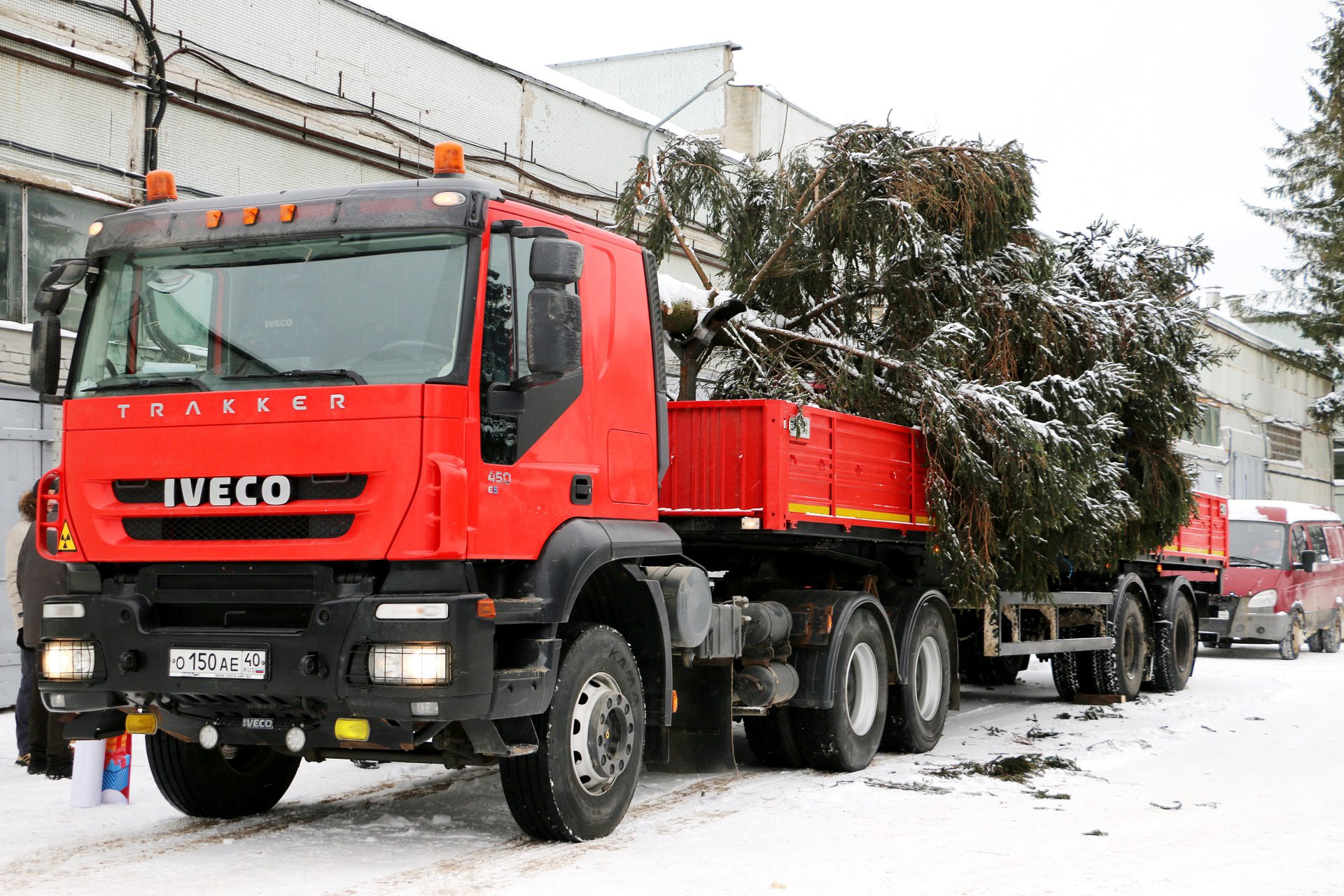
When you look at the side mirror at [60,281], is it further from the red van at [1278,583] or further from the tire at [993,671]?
the red van at [1278,583]

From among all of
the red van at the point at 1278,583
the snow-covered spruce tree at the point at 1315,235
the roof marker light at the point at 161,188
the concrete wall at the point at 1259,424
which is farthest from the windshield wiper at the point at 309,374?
the snow-covered spruce tree at the point at 1315,235

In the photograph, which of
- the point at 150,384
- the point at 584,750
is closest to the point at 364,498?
the point at 150,384

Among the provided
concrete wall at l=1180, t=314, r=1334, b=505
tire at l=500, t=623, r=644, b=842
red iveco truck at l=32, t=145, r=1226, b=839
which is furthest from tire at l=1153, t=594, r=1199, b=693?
concrete wall at l=1180, t=314, r=1334, b=505

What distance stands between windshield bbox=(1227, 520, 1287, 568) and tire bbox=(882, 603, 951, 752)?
38.5ft

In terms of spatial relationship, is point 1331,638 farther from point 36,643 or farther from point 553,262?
point 36,643

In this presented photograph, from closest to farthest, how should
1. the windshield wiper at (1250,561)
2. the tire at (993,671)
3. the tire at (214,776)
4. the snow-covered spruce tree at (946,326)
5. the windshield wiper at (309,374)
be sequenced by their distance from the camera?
the windshield wiper at (309,374) → the tire at (214,776) → the snow-covered spruce tree at (946,326) → the tire at (993,671) → the windshield wiper at (1250,561)

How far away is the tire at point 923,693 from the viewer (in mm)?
10297

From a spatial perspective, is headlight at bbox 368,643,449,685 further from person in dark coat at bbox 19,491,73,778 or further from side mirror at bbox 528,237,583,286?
person in dark coat at bbox 19,491,73,778

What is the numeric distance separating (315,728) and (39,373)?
2288 mm

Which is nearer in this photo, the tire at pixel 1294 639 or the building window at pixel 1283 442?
the tire at pixel 1294 639

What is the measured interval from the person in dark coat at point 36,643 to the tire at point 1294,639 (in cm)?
1690

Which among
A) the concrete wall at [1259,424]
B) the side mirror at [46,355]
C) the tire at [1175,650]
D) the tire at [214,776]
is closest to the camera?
the side mirror at [46,355]

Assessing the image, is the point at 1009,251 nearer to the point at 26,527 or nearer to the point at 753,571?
the point at 753,571

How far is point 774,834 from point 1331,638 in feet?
59.4
